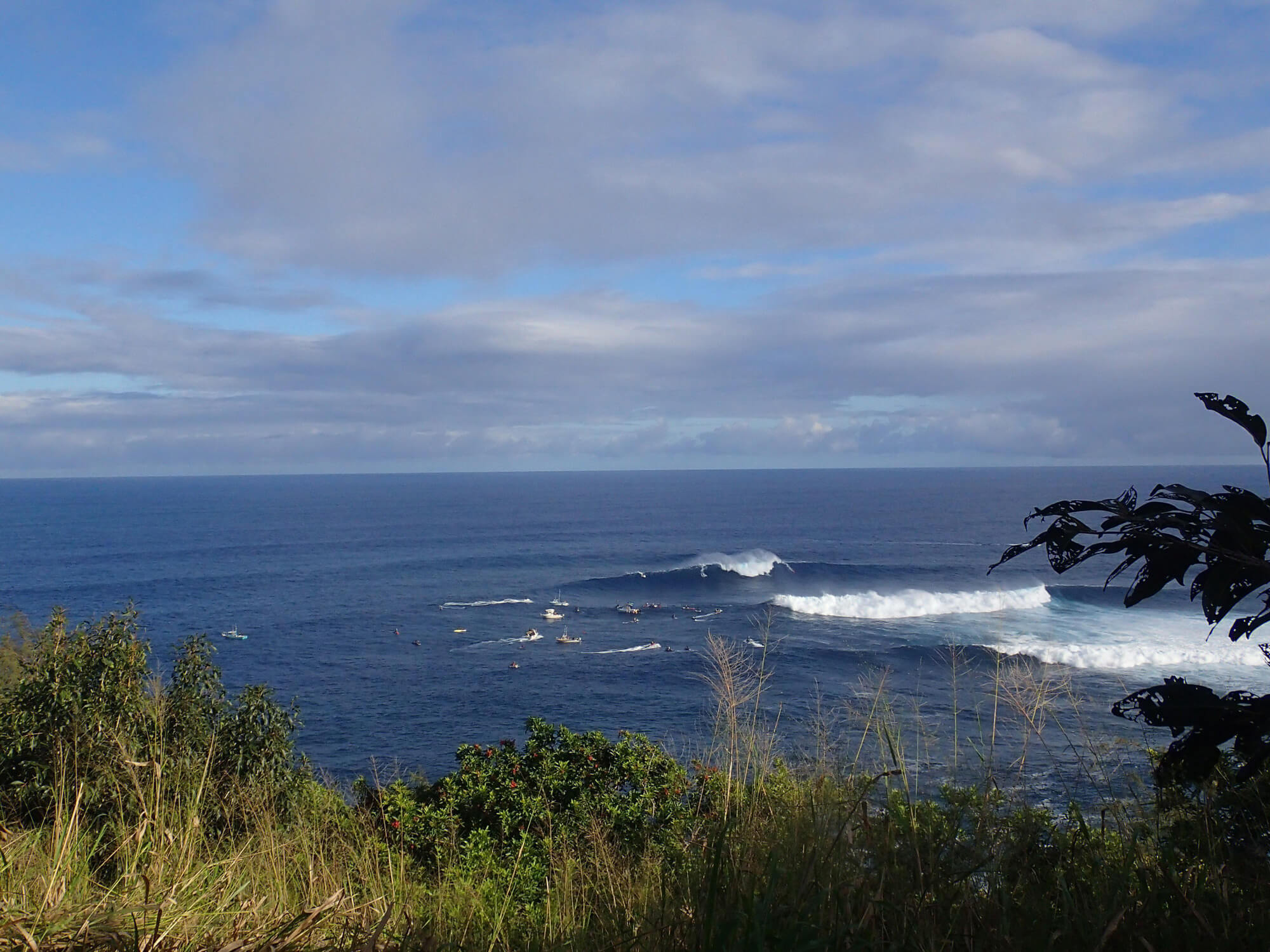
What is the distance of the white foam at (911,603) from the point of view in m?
52.9

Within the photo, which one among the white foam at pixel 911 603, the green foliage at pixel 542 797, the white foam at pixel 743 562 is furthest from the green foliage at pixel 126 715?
the white foam at pixel 743 562

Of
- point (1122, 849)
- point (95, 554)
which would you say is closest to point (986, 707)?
point (1122, 849)

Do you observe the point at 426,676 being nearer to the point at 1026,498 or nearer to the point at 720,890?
the point at 720,890

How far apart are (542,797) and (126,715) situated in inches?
192

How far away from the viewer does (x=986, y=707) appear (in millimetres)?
27875

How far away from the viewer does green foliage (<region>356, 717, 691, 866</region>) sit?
10523 mm

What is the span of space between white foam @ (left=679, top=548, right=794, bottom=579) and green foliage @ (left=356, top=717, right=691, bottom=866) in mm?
57568

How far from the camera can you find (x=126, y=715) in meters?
9.88

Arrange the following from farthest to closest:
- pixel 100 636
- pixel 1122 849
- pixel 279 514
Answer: pixel 279 514
pixel 100 636
pixel 1122 849

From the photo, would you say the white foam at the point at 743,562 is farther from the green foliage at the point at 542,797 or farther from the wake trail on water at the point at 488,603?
the green foliage at the point at 542,797

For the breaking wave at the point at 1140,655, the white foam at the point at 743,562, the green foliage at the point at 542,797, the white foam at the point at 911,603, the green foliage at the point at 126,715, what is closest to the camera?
the green foliage at the point at 126,715

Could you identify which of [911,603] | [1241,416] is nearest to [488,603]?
[911,603]

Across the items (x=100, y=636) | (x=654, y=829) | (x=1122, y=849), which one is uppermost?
(x=1122, y=849)

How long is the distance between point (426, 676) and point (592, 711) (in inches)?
413
